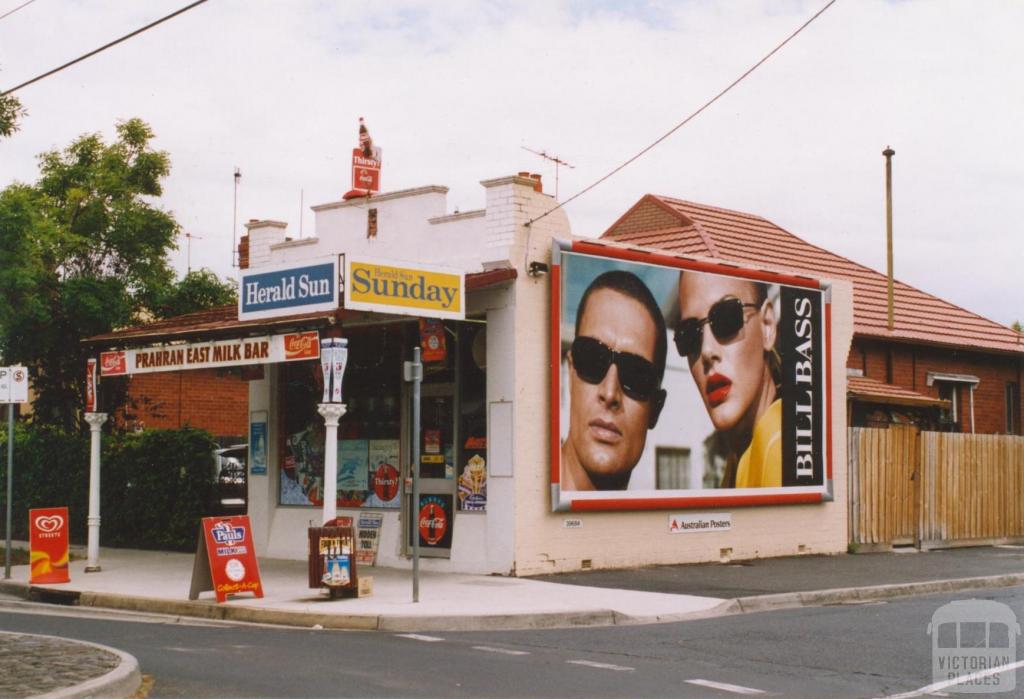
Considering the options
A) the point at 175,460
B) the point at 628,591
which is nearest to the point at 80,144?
the point at 175,460

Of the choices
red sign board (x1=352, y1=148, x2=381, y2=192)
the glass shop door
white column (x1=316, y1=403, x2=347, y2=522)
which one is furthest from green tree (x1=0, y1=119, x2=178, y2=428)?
white column (x1=316, y1=403, x2=347, y2=522)

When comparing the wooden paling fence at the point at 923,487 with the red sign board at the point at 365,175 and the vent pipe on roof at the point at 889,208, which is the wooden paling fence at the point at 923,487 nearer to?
the vent pipe on roof at the point at 889,208

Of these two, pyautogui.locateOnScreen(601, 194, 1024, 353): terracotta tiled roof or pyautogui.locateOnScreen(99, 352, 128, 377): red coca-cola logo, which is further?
pyautogui.locateOnScreen(601, 194, 1024, 353): terracotta tiled roof

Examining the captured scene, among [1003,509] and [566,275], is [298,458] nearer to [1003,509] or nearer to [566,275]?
[566,275]

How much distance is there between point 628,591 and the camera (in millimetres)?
15844

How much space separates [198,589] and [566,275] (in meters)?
6.59

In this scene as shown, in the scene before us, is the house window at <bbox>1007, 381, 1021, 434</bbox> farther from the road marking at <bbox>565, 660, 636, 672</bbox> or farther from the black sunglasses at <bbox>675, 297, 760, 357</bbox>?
the road marking at <bbox>565, 660, 636, 672</bbox>

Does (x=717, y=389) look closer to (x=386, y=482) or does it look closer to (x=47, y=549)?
Answer: (x=386, y=482)

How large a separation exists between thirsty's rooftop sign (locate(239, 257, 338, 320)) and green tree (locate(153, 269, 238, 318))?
9.50 m

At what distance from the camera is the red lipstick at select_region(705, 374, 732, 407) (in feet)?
66.4

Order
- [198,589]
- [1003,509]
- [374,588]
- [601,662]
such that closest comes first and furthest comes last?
[601,662] → [198,589] → [374,588] → [1003,509]

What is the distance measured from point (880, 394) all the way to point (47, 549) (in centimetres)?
1538

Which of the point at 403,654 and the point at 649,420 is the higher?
the point at 649,420

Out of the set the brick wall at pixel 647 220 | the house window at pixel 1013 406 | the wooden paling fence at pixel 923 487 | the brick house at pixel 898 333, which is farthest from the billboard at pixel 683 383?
the house window at pixel 1013 406
